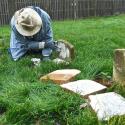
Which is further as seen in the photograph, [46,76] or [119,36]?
[119,36]

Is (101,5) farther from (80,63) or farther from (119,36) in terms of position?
(80,63)

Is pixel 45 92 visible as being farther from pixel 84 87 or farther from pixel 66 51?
pixel 66 51

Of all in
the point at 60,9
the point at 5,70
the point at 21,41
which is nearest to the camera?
the point at 5,70

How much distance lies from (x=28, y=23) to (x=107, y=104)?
3.22 m

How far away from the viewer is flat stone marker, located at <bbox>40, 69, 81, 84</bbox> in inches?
264

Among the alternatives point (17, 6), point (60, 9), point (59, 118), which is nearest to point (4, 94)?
point (59, 118)

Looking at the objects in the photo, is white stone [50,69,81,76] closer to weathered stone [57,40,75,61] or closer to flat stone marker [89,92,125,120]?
weathered stone [57,40,75,61]

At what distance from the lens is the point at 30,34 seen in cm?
830

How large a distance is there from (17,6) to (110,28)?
13.2 ft

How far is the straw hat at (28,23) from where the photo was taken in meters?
8.19

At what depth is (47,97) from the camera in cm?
595

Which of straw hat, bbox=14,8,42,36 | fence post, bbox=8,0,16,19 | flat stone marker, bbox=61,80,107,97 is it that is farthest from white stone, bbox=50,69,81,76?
fence post, bbox=8,0,16,19

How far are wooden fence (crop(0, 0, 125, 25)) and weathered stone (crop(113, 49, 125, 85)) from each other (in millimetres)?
9191

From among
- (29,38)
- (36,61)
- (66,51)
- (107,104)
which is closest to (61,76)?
(36,61)
